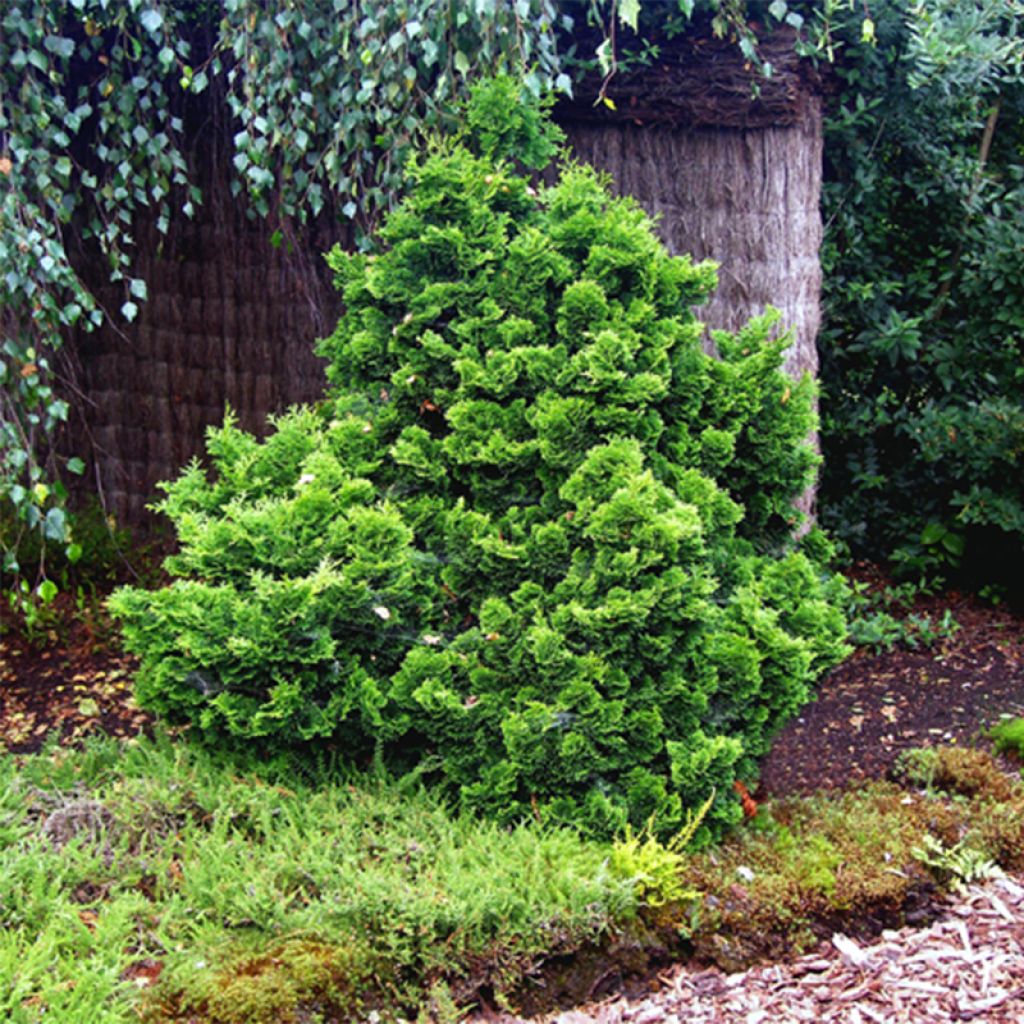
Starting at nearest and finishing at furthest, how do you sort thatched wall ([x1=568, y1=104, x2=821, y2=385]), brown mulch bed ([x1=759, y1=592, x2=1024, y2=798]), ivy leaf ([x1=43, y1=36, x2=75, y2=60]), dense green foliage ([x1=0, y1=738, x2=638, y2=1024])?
dense green foliage ([x1=0, y1=738, x2=638, y2=1024])
ivy leaf ([x1=43, y1=36, x2=75, y2=60])
brown mulch bed ([x1=759, y1=592, x2=1024, y2=798])
thatched wall ([x1=568, y1=104, x2=821, y2=385])

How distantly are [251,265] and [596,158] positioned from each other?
5.56ft

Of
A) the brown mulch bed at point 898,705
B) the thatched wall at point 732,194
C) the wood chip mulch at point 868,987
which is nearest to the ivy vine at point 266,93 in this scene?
the thatched wall at point 732,194

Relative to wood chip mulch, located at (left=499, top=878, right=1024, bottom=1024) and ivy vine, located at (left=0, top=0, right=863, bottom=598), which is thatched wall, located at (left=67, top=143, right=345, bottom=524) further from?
wood chip mulch, located at (left=499, top=878, right=1024, bottom=1024)

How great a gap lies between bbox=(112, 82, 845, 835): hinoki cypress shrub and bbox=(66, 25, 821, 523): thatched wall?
4.27 ft

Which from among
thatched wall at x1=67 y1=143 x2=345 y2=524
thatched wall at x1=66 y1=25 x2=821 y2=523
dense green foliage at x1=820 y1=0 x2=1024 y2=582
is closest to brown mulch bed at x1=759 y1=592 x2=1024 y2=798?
dense green foliage at x1=820 y1=0 x2=1024 y2=582

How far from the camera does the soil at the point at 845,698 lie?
4.04 metres

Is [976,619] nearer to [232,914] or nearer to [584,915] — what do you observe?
[584,915]

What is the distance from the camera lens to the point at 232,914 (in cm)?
265

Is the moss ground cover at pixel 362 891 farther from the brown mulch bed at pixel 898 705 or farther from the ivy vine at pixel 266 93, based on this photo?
the ivy vine at pixel 266 93

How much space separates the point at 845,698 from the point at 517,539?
6.42ft

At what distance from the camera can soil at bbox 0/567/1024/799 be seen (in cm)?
404

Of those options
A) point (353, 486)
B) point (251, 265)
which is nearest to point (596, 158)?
point (251, 265)

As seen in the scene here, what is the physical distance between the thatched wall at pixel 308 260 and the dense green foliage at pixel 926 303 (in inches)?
25.0

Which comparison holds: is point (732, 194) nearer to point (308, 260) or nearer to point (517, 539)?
point (308, 260)
